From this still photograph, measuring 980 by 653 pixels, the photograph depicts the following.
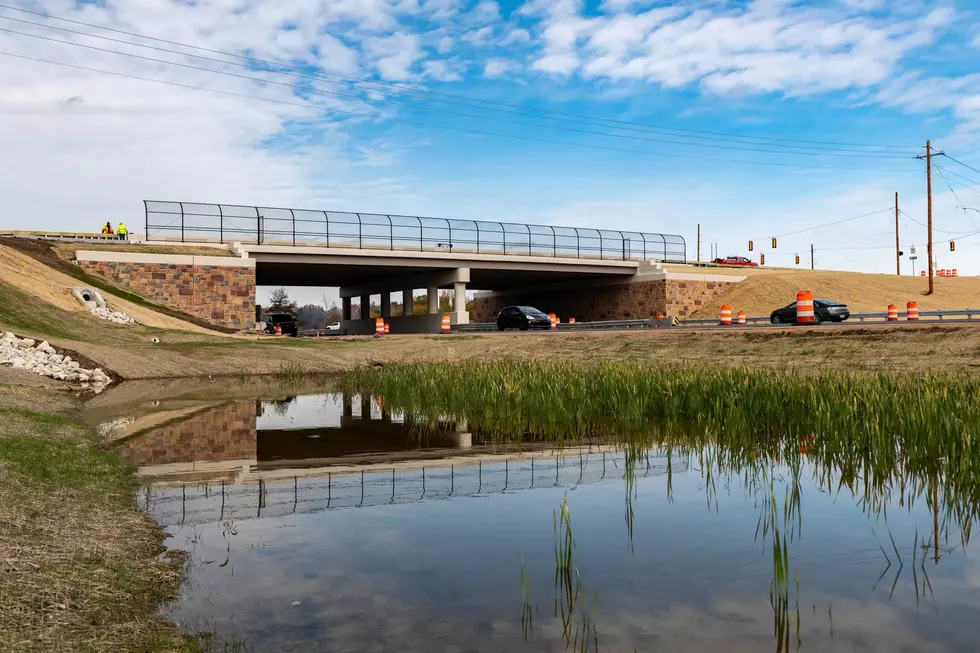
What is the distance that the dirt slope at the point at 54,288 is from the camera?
3806 cm

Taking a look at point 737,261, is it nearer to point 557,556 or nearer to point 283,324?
point 283,324

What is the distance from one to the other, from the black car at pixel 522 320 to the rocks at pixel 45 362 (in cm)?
2550

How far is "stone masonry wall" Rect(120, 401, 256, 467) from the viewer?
40.4 feet

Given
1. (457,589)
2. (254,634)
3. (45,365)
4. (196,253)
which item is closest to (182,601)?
(254,634)

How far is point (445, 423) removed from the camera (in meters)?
16.0

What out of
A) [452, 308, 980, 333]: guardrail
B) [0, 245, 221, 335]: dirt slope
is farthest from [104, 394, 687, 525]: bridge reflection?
[452, 308, 980, 333]: guardrail

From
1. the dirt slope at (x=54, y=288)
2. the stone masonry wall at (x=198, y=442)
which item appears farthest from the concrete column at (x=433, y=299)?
the stone masonry wall at (x=198, y=442)

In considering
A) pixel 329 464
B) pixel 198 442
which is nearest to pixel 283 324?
pixel 198 442

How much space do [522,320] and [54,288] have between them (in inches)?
973

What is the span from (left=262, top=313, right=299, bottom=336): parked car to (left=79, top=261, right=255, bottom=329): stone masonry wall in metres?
4.46

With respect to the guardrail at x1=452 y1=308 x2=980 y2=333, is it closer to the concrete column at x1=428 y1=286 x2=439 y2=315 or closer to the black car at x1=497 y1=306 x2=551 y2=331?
the black car at x1=497 y1=306 x2=551 y2=331

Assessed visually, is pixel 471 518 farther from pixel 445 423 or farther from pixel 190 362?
pixel 190 362

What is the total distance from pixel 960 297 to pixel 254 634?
68.7m

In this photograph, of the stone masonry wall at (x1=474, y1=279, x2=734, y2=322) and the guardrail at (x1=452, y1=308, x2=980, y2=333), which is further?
the stone masonry wall at (x1=474, y1=279, x2=734, y2=322)
